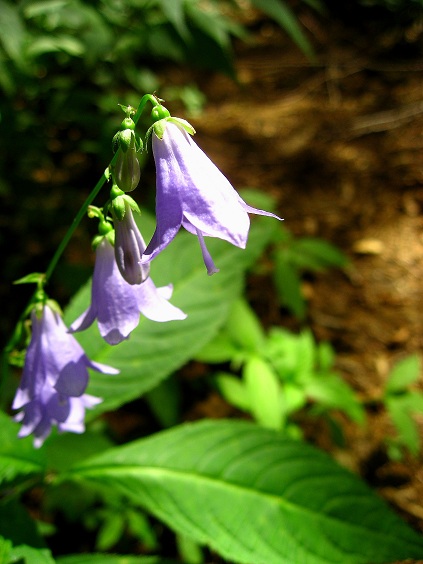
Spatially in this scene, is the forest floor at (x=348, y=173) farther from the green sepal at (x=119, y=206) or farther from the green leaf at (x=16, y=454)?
the green sepal at (x=119, y=206)

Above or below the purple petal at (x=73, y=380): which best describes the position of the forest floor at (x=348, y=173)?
above

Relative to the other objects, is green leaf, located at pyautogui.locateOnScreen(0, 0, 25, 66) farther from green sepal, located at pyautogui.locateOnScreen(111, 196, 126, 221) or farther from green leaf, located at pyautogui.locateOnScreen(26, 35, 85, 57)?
green sepal, located at pyautogui.locateOnScreen(111, 196, 126, 221)

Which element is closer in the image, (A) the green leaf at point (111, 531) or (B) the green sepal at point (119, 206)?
(B) the green sepal at point (119, 206)

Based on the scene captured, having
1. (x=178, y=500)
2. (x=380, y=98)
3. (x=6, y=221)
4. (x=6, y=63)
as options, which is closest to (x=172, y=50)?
(x=6, y=63)

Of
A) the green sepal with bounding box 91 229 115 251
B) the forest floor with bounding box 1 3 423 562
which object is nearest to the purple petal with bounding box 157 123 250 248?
the green sepal with bounding box 91 229 115 251

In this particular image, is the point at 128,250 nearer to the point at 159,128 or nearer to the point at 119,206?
the point at 119,206

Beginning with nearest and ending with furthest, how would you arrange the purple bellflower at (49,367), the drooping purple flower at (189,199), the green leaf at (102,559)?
the drooping purple flower at (189,199), the purple bellflower at (49,367), the green leaf at (102,559)

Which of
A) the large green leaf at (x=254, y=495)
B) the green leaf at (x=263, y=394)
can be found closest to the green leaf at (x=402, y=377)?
the green leaf at (x=263, y=394)
